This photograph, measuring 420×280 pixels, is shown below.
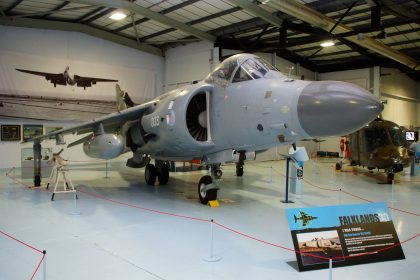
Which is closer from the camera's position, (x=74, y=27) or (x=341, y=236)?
(x=341, y=236)

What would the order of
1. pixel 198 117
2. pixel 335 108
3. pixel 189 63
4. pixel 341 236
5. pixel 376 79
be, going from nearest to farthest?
pixel 341 236
pixel 335 108
pixel 198 117
pixel 189 63
pixel 376 79

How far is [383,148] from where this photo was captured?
434 inches

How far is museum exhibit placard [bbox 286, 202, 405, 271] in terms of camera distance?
3.92m

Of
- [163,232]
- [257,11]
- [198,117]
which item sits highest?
[257,11]

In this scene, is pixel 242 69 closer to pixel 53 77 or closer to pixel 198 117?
pixel 198 117

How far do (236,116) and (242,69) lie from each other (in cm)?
89

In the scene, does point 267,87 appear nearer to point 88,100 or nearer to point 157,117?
point 157,117


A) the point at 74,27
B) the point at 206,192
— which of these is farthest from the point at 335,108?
the point at 74,27

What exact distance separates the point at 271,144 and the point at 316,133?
1.04 m

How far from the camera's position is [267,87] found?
5.56 meters

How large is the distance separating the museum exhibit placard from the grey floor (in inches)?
5.0

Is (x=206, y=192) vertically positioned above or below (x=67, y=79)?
below

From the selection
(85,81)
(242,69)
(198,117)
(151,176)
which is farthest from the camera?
(85,81)

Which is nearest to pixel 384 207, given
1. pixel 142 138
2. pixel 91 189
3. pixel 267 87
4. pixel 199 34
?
pixel 267 87
